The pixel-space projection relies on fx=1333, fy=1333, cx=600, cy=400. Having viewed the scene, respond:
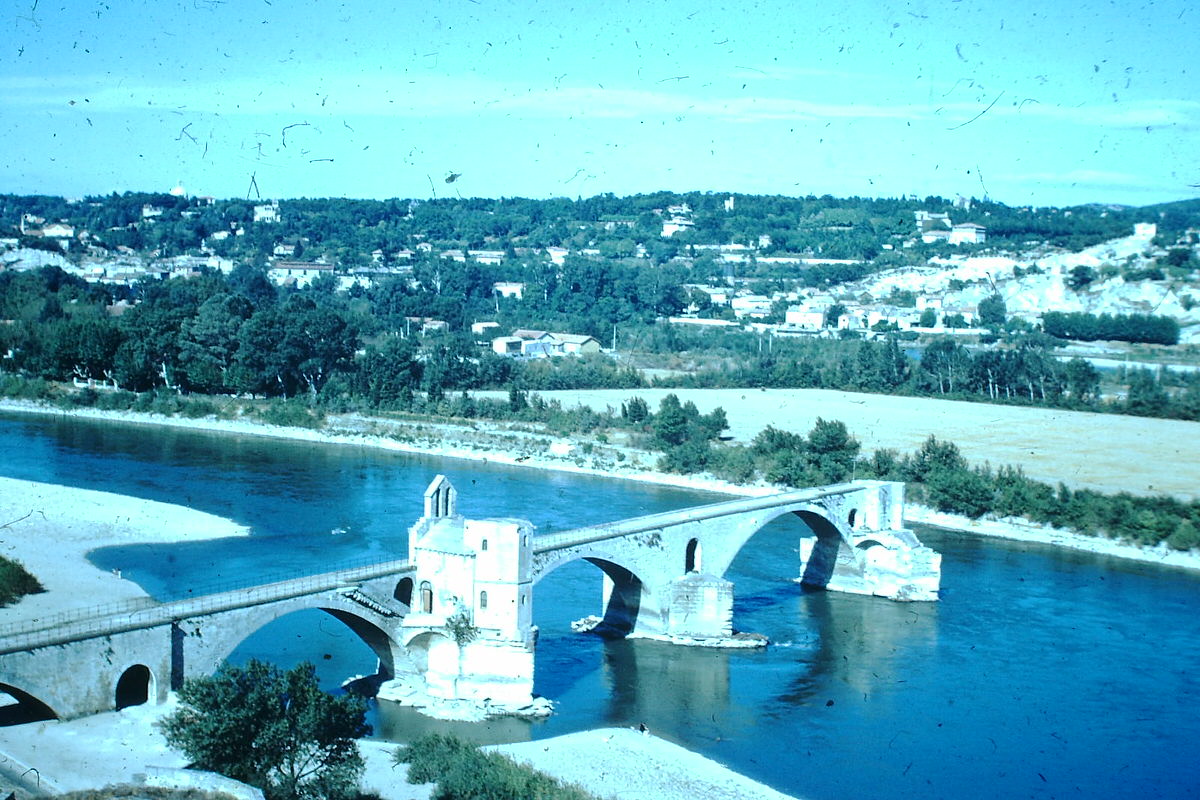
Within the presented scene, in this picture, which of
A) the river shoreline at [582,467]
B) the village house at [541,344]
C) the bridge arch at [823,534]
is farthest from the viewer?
the village house at [541,344]

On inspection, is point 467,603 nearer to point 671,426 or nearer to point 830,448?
point 830,448

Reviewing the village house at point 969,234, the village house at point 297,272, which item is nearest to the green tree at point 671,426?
the village house at point 297,272

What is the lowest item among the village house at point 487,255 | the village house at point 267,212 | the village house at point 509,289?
the village house at point 509,289

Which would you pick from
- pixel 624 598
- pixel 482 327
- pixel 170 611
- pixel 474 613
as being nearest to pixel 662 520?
pixel 624 598

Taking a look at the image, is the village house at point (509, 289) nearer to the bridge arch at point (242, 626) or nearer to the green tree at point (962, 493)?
the green tree at point (962, 493)

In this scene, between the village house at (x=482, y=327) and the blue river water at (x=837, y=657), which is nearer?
the blue river water at (x=837, y=657)

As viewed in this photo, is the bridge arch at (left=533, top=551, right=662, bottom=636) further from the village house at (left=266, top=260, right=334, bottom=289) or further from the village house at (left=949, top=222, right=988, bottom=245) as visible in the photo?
the village house at (left=949, top=222, right=988, bottom=245)

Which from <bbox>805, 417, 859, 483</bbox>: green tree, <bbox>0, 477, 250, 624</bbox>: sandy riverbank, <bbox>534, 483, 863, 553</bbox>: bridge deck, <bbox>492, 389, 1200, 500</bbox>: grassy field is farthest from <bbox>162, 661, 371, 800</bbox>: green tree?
<bbox>492, 389, 1200, 500</bbox>: grassy field
